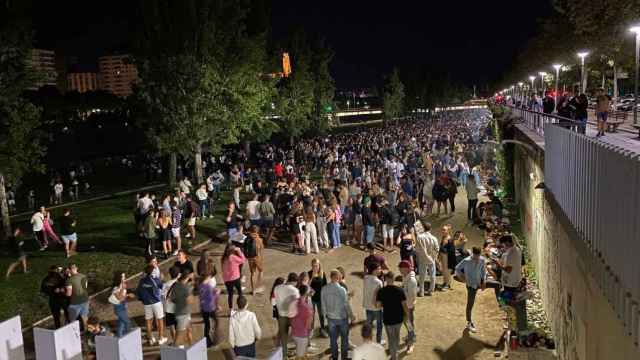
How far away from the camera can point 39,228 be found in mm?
17359

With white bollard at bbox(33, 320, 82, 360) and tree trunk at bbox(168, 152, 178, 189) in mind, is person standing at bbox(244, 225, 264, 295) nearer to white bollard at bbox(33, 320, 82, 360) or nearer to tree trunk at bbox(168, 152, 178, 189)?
white bollard at bbox(33, 320, 82, 360)

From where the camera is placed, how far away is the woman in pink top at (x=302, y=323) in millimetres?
9641

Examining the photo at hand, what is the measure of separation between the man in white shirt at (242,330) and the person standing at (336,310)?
142 centimetres

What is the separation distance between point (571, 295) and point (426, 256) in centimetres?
518

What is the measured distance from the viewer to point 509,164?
83.5 feet

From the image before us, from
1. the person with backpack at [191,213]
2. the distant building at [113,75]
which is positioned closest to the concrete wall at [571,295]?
the person with backpack at [191,213]

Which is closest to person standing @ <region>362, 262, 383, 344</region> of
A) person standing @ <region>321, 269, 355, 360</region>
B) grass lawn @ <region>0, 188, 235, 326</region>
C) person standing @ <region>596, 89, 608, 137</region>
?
person standing @ <region>321, 269, 355, 360</region>

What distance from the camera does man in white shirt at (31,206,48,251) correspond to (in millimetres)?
17359

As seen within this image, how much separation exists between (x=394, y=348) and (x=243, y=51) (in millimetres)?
21714

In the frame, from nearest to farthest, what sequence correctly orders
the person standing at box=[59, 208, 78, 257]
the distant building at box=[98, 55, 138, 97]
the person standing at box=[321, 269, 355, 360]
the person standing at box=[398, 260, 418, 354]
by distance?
1. the person standing at box=[321, 269, 355, 360]
2. the person standing at box=[398, 260, 418, 354]
3. the person standing at box=[59, 208, 78, 257]
4. the distant building at box=[98, 55, 138, 97]

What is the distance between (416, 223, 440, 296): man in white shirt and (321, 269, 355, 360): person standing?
392 centimetres

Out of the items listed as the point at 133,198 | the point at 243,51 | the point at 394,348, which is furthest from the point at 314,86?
the point at 394,348

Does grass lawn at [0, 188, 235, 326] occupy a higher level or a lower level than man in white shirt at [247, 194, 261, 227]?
lower

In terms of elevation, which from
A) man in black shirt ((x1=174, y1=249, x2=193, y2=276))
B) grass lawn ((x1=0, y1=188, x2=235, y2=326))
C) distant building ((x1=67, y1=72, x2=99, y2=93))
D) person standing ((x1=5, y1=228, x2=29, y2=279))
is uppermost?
distant building ((x1=67, y1=72, x2=99, y2=93))
